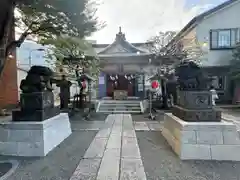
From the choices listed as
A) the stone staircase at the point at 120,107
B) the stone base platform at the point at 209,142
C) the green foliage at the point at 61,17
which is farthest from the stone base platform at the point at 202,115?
the stone staircase at the point at 120,107

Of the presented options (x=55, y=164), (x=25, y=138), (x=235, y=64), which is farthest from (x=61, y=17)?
(x=235, y=64)

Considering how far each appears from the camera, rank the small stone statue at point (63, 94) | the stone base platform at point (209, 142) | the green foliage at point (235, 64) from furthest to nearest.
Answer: the green foliage at point (235, 64), the small stone statue at point (63, 94), the stone base platform at point (209, 142)

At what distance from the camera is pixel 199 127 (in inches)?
140

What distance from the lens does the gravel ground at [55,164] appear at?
2857 mm

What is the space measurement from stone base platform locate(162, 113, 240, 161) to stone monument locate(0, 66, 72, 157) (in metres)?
2.84

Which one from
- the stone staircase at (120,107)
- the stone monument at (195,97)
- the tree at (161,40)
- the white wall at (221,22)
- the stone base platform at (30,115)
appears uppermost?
the white wall at (221,22)

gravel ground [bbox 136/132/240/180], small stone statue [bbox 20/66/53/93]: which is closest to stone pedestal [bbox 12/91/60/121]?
small stone statue [bbox 20/66/53/93]

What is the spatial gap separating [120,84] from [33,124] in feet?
38.7

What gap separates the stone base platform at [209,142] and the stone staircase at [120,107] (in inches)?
259

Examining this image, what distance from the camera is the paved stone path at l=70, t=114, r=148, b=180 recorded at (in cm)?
277

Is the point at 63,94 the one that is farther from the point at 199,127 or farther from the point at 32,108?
the point at 199,127

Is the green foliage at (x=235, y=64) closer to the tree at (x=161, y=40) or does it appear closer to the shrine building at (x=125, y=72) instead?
the tree at (x=161, y=40)

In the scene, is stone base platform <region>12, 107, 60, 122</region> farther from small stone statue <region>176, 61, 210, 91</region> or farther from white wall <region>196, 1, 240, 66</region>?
white wall <region>196, 1, 240, 66</region>

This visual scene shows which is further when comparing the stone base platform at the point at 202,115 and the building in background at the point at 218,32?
the building in background at the point at 218,32
